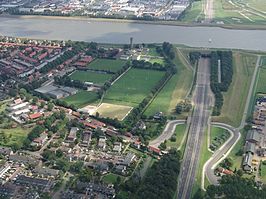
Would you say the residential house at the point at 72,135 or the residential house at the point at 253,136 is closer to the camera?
the residential house at the point at 253,136

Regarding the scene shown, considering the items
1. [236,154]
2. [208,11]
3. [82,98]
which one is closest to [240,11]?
[208,11]

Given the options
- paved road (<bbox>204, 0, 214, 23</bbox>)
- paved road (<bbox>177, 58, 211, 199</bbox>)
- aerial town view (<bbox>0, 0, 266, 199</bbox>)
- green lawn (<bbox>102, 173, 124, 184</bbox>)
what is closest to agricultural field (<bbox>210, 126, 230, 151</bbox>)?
aerial town view (<bbox>0, 0, 266, 199</bbox>)

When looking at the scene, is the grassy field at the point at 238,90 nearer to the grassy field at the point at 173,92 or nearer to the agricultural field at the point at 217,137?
the agricultural field at the point at 217,137

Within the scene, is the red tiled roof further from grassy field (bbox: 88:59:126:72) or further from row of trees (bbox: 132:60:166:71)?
row of trees (bbox: 132:60:166:71)

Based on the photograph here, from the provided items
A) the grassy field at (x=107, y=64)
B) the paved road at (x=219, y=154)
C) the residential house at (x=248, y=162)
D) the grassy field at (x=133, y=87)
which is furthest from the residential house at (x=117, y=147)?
the grassy field at (x=107, y=64)

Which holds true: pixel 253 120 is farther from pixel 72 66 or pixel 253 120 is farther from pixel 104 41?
pixel 104 41

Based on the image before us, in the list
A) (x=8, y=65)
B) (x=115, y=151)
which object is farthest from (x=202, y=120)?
(x=8, y=65)

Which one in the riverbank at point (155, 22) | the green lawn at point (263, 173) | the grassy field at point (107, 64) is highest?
the riverbank at point (155, 22)
